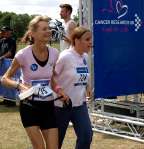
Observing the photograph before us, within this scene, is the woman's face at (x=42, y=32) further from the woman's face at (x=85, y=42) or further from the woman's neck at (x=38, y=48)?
the woman's face at (x=85, y=42)

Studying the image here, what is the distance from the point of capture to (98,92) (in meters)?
8.27

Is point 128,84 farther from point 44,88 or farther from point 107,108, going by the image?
point 44,88

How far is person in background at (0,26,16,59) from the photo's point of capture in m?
11.7

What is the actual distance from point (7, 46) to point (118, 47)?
13.5ft

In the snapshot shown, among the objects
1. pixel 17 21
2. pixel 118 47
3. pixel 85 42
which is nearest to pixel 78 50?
pixel 85 42

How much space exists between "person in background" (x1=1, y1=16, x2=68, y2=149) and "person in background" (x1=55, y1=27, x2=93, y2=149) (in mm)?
444

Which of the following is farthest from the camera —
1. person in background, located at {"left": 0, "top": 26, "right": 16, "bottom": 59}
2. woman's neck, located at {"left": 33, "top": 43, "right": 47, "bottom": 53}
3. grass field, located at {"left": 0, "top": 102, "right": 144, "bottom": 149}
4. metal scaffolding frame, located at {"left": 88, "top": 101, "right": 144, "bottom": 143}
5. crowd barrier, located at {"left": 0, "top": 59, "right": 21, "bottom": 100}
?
person in background, located at {"left": 0, "top": 26, "right": 16, "bottom": 59}

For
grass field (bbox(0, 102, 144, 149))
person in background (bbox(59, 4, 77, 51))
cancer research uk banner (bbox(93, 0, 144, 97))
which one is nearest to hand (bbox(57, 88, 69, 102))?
grass field (bbox(0, 102, 144, 149))

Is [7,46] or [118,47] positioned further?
[7,46]

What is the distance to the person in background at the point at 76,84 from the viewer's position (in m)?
5.05

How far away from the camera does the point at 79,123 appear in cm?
509

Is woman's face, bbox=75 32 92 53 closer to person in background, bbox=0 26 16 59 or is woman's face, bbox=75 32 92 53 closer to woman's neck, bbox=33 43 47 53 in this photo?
woman's neck, bbox=33 43 47 53

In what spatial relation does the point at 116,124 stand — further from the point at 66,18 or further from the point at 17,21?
the point at 17,21

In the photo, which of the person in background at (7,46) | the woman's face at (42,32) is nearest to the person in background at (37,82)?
the woman's face at (42,32)
